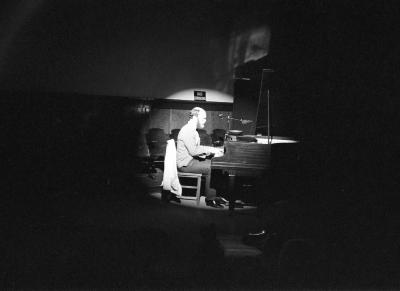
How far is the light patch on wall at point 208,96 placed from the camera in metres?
6.49

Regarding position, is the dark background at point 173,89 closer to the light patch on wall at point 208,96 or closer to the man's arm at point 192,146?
the light patch on wall at point 208,96

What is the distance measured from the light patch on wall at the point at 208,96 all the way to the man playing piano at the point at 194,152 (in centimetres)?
215

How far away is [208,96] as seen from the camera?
6.57 metres

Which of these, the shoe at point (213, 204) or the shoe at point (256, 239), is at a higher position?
the shoe at point (213, 204)

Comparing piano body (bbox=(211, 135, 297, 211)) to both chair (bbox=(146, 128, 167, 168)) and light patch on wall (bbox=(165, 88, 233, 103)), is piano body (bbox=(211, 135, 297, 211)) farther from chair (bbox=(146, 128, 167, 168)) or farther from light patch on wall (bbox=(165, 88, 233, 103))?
light patch on wall (bbox=(165, 88, 233, 103))

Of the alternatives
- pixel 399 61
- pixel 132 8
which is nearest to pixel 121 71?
pixel 132 8

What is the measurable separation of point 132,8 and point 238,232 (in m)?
4.31

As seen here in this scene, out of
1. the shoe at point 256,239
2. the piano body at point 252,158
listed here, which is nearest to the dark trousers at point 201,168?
the piano body at point 252,158

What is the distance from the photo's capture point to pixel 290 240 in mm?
2676

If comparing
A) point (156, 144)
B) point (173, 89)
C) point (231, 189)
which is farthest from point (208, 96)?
point (231, 189)

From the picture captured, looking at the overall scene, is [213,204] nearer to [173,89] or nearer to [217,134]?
[217,134]

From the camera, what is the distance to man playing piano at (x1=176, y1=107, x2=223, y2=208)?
4348 mm

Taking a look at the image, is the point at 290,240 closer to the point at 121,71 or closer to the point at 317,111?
the point at 317,111

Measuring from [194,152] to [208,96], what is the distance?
2526 millimetres
